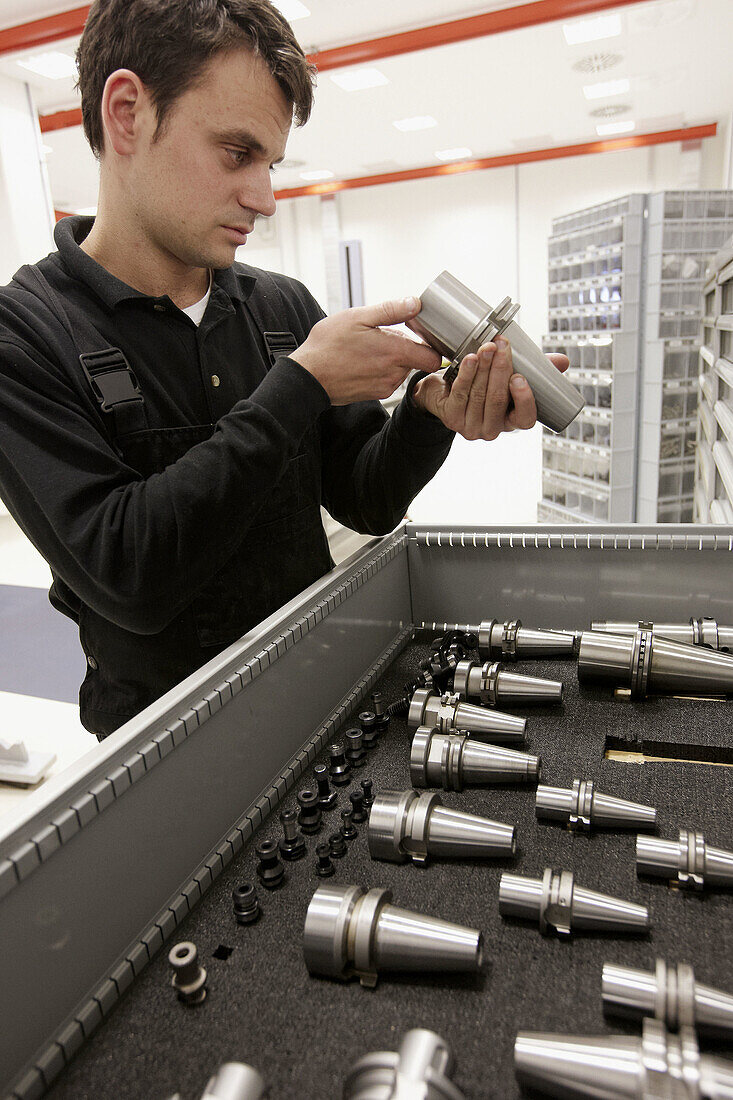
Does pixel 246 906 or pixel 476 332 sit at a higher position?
pixel 476 332

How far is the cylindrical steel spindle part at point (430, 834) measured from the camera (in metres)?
0.70

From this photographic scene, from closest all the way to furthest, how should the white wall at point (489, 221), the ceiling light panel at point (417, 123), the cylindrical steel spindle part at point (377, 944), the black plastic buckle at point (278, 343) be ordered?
the cylindrical steel spindle part at point (377, 944) → the black plastic buckle at point (278, 343) → the ceiling light panel at point (417, 123) → the white wall at point (489, 221)

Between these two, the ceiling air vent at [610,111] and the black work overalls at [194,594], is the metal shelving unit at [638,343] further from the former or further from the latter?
the ceiling air vent at [610,111]

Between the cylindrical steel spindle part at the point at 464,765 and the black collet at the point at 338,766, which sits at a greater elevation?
the cylindrical steel spindle part at the point at 464,765

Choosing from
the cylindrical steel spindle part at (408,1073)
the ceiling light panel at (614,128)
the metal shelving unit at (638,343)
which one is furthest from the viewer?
the ceiling light panel at (614,128)

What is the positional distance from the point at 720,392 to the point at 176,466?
7.99 feet

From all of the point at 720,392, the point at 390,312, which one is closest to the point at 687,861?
the point at 390,312

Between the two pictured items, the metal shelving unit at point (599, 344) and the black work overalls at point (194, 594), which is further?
the metal shelving unit at point (599, 344)

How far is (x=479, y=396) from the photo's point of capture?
1.00m

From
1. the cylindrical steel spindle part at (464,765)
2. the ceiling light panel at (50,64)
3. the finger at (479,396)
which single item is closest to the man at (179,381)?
the finger at (479,396)

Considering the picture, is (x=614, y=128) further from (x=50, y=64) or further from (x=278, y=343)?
(x=278, y=343)

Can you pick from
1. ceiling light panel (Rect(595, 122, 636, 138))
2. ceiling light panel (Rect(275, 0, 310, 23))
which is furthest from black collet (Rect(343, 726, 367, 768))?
ceiling light panel (Rect(595, 122, 636, 138))

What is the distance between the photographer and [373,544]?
1.23m

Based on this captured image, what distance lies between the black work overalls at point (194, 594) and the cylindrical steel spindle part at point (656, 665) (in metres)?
0.49
